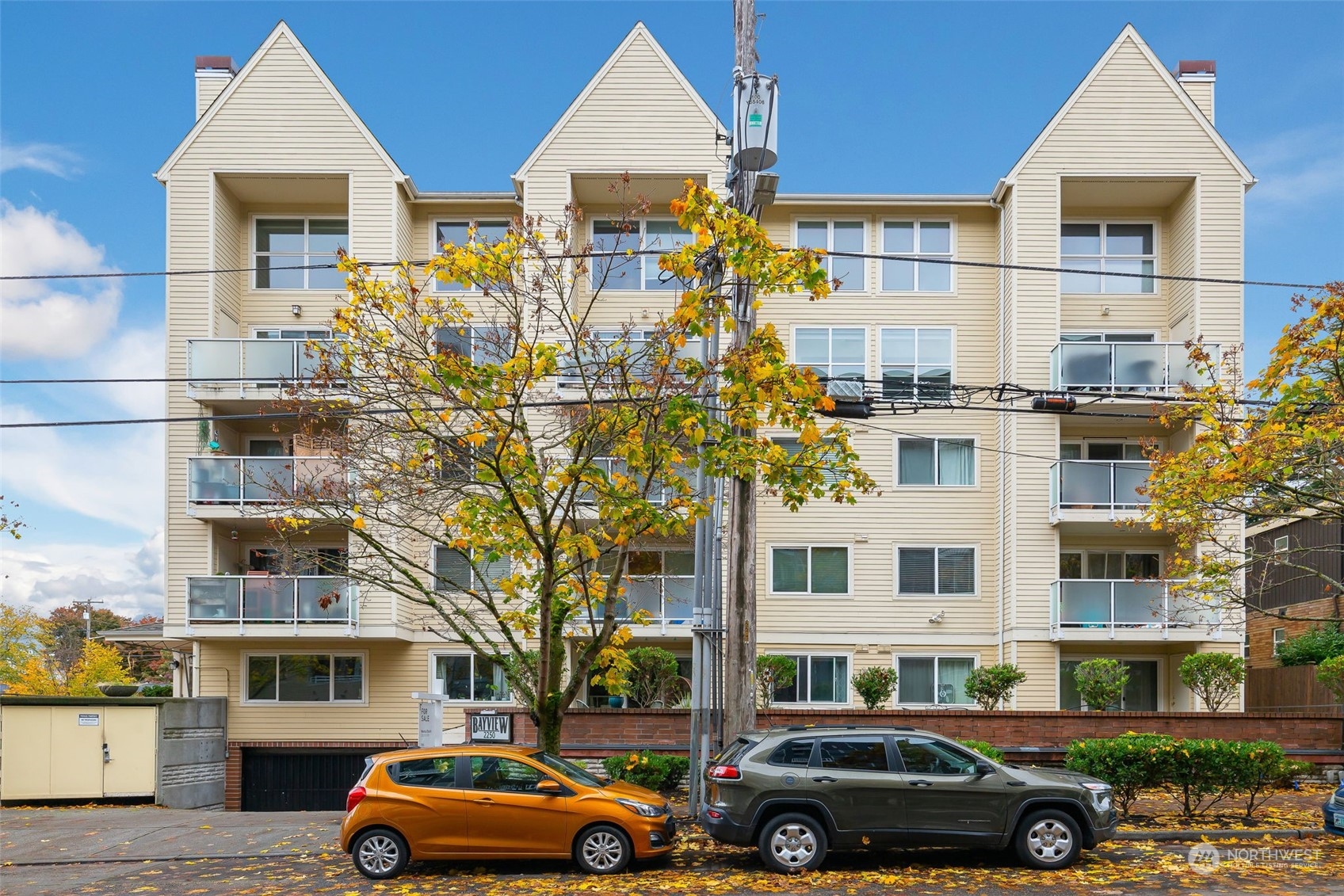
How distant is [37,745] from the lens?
19938 millimetres

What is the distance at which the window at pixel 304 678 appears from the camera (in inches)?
983

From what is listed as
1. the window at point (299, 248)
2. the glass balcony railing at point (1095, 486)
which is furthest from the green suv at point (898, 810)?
the window at point (299, 248)

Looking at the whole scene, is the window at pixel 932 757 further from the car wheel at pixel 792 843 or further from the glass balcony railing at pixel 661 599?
the glass balcony railing at pixel 661 599

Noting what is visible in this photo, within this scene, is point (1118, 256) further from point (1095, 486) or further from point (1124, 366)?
point (1095, 486)

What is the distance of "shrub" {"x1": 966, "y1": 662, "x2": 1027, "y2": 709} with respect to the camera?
2216 cm

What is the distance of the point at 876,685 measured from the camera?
22.6m

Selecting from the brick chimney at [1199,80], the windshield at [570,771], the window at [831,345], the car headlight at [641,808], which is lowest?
A: the car headlight at [641,808]

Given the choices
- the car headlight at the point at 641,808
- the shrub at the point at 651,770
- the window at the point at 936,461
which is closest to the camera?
the car headlight at the point at 641,808

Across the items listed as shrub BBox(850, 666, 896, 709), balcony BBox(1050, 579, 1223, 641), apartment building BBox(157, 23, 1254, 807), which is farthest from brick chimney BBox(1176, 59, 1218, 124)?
shrub BBox(850, 666, 896, 709)

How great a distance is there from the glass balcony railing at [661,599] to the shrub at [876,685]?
12.3ft

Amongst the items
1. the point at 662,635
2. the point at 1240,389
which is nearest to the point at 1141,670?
the point at 1240,389

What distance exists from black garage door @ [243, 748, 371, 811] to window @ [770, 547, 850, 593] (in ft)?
32.0

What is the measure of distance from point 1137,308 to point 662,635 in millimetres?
13106

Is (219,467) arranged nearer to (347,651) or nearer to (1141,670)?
(347,651)
